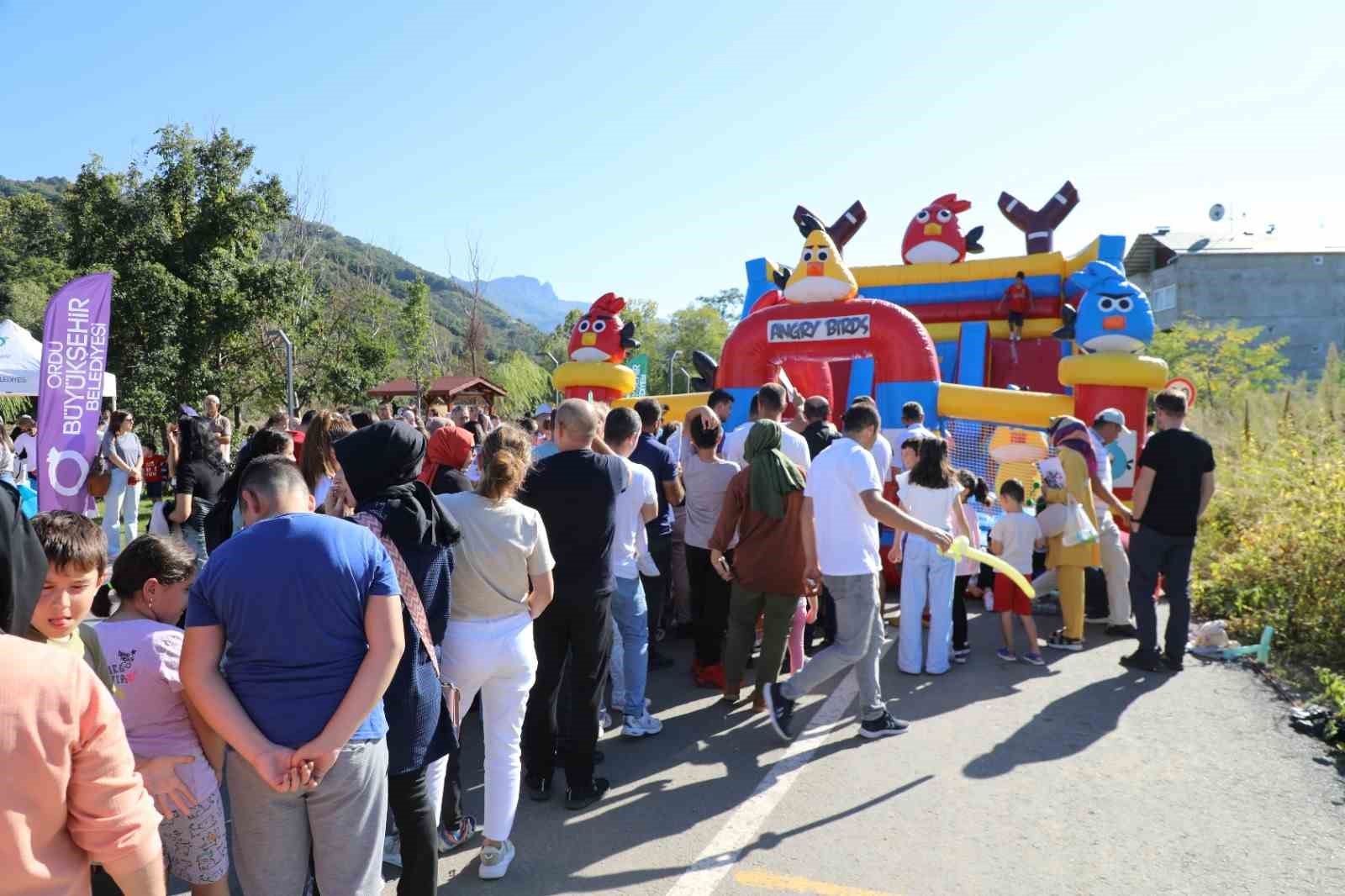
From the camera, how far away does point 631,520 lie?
15.5ft

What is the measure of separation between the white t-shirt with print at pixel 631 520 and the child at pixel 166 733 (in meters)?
2.24

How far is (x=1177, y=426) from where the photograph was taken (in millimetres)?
6000

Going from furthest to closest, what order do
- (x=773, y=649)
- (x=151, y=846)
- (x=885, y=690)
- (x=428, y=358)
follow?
(x=428, y=358) → (x=885, y=690) → (x=773, y=649) → (x=151, y=846)

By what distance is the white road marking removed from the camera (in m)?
3.34

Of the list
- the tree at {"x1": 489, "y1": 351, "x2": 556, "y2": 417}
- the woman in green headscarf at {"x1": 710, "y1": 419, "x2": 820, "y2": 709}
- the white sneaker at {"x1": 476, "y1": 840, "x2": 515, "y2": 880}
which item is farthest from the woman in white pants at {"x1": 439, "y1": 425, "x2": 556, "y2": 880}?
the tree at {"x1": 489, "y1": 351, "x2": 556, "y2": 417}

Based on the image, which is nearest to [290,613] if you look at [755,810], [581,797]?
[581,797]

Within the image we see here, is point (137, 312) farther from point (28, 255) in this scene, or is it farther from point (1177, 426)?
point (28, 255)

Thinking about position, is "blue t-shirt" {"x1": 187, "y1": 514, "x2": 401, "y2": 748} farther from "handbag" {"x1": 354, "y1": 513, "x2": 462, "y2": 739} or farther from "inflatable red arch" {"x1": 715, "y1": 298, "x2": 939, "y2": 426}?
"inflatable red arch" {"x1": 715, "y1": 298, "x2": 939, "y2": 426}

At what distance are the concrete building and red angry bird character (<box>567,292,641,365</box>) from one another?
1503 inches

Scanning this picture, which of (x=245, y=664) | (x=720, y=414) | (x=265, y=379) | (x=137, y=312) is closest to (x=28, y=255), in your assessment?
(x=265, y=379)

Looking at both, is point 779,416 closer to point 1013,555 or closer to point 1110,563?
point 1013,555

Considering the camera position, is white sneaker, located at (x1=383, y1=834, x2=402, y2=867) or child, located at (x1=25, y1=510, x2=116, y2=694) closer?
child, located at (x1=25, y1=510, x2=116, y2=694)

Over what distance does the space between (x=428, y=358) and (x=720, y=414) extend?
40055mm

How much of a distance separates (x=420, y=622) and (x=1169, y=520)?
519cm
